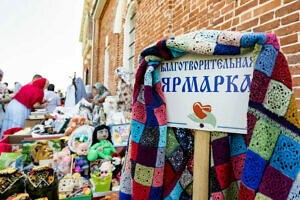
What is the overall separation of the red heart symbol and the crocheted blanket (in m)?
0.12

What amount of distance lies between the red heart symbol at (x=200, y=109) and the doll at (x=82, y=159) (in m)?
1.87

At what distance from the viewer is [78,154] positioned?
2.60 m

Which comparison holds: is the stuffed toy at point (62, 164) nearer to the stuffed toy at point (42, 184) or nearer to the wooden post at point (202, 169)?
the stuffed toy at point (42, 184)

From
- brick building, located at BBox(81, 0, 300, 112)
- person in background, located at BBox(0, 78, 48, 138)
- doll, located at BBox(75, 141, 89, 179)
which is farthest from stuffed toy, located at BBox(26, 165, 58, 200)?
person in background, located at BBox(0, 78, 48, 138)

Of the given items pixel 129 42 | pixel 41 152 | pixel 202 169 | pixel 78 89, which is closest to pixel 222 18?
pixel 202 169

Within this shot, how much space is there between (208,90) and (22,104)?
16.1 ft

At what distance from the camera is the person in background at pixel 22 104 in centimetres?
457

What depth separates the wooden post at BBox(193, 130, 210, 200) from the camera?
1.05 metres

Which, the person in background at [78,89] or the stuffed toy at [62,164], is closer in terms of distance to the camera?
the stuffed toy at [62,164]

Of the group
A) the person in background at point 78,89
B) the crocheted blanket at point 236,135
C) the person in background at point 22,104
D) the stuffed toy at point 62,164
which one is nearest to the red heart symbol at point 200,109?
the crocheted blanket at point 236,135

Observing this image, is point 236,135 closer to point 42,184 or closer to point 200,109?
point 200,109

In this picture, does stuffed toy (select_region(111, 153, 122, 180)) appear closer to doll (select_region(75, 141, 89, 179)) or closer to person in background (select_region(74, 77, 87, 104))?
doll (select_region(75, 141, 89, 179))

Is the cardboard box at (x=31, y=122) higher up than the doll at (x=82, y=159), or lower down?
higher up

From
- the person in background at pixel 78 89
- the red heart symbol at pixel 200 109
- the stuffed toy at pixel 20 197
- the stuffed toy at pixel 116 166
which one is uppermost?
the person in background at pixel 78 89
